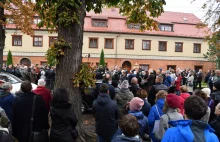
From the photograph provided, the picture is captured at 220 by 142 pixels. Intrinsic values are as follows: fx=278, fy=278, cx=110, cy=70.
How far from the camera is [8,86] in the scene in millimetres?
6531

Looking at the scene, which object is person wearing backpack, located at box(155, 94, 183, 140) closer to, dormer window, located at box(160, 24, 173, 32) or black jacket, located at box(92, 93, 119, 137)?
A: black jacket, located at box(92, 93, 119, 137)

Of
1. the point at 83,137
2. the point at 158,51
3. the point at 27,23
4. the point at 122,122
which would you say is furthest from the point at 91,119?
→ the point at 158,51

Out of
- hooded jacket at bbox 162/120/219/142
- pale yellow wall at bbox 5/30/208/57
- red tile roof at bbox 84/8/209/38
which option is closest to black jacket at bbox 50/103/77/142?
hooded jacket at bbox 162/120/219/142

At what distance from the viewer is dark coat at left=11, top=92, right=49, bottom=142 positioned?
530 centimetres

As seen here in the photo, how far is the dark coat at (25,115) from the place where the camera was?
530 cm

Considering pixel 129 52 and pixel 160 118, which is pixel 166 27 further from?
pixel 160 118

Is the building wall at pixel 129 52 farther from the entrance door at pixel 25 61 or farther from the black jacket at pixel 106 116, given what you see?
the black jacket at pixel 106 116

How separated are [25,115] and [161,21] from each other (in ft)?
128

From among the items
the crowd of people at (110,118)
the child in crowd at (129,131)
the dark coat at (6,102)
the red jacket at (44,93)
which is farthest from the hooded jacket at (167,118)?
the dark coat at (6,102)

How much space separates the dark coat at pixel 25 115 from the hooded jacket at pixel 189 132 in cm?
305

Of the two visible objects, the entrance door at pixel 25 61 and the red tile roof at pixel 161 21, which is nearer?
the entrance door at pixel 25 61

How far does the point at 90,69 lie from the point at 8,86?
2.00 metres

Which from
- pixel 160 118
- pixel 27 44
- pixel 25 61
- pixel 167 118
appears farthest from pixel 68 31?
pixel 25 61

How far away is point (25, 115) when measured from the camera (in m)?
5.30
